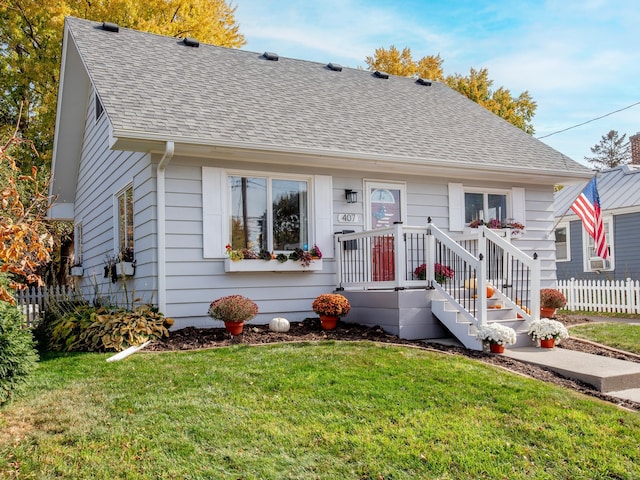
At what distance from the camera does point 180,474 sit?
3396 millimetres

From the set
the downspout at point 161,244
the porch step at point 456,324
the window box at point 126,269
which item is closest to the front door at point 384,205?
the porch step at point 456,324

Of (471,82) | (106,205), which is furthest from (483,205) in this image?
(471,82)

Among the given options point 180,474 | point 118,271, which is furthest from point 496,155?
point 180,474

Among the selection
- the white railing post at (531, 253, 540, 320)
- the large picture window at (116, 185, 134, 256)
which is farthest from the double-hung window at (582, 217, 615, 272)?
the large picture window at (116, 185, 134, 256)

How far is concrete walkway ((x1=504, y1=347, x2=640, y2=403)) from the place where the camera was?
5738 millimetres

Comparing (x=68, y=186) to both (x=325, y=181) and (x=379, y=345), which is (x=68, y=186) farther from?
(x=379, y=345)

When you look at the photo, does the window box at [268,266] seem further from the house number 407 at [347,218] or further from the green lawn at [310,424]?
the green lawn at [310,424]

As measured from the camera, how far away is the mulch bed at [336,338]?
631 centimetres

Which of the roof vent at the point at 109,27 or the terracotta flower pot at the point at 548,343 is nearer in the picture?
the terracotta flower pot at the point at 548,343

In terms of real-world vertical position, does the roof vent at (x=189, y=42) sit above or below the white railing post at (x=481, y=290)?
above

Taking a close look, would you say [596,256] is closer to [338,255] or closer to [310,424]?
[338,255]

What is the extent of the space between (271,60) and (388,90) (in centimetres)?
276

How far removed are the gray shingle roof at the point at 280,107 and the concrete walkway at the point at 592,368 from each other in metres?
3.85

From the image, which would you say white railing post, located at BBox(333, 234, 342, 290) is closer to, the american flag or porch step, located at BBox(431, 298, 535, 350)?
porch step, located at BBox(431, 298, 535, 350)
